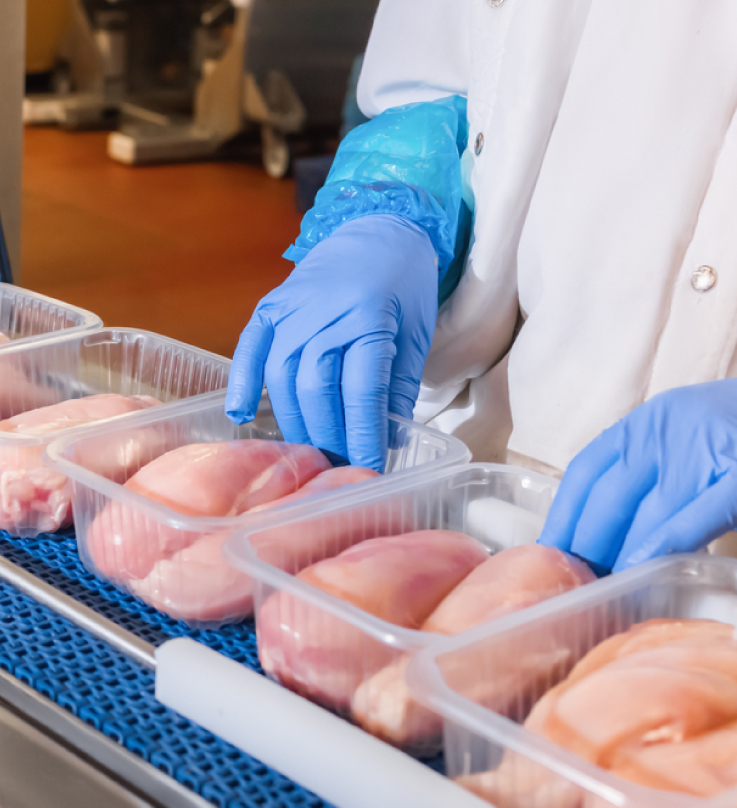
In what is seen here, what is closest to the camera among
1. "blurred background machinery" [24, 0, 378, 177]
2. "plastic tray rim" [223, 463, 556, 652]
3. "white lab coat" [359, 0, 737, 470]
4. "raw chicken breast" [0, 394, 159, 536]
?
"plastic tray rim" [223, 463, 556, 652]

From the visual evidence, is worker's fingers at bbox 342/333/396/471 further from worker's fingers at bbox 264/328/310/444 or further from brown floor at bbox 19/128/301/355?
brown floor at bbox 19/128/301/355

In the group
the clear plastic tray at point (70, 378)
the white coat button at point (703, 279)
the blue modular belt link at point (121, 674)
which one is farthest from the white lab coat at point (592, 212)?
the blue modular belt link at point (121, 674)

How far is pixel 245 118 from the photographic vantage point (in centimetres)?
608

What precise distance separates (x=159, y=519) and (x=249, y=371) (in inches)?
13.7

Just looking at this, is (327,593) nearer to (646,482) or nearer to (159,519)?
(159,519)

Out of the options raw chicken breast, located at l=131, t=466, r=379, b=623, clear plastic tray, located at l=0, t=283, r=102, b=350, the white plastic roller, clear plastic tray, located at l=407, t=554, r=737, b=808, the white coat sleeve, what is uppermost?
the white coat sleeve

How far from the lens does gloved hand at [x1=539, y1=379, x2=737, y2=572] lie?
3.10 feet

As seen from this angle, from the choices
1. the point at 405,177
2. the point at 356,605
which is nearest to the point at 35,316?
the point at 405,177

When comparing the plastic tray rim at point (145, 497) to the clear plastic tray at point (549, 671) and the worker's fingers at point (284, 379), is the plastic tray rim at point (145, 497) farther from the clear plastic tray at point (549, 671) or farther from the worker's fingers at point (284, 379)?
the clear plastic tray at point (549, 671)

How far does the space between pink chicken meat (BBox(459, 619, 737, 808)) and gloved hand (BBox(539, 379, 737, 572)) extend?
21cm

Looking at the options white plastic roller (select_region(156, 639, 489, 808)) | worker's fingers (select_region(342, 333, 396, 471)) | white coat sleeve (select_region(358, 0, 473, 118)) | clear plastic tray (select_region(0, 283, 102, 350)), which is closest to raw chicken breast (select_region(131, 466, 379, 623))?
white plastic roller (select_region(156, 639, 489, 808))

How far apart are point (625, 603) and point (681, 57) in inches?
29.4

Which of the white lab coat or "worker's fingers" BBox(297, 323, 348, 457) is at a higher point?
the white lab coat

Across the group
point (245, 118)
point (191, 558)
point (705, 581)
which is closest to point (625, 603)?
point (705, 581)
